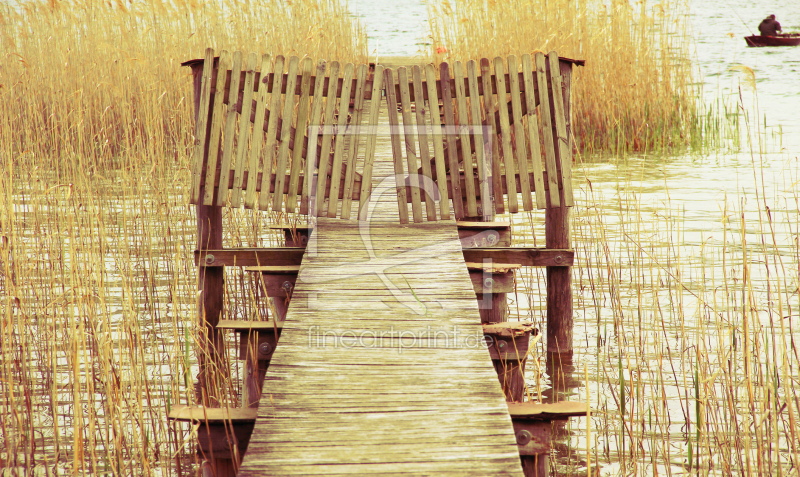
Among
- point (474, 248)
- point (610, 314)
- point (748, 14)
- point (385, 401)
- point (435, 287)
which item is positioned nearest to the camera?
point (385, 401)

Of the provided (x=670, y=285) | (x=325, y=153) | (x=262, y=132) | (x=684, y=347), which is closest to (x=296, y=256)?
(x=325, y=153)

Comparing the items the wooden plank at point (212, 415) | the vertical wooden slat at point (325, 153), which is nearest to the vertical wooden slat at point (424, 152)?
the vertical wooden slat at point (325, 153)

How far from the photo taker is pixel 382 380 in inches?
96.4

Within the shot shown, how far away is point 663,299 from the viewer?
5.00 meters

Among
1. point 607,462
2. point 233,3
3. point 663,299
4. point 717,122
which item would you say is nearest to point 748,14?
point 717,122

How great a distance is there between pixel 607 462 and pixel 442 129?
2093mm

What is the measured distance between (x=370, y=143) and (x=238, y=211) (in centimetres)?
214

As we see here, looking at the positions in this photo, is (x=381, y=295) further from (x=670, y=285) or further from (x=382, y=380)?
(x=670, y=285)

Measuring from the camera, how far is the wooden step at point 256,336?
10.5 feet

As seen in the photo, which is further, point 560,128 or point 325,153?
point 325,153

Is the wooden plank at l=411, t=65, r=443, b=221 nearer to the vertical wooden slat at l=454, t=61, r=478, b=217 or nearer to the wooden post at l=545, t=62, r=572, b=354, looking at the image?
the vertical wooden slat at l=454, t=61, r=478, b=217

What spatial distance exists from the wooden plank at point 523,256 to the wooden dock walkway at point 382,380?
1.57 feet

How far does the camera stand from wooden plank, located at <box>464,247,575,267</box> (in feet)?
14.1

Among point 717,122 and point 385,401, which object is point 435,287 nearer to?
point 385,401
